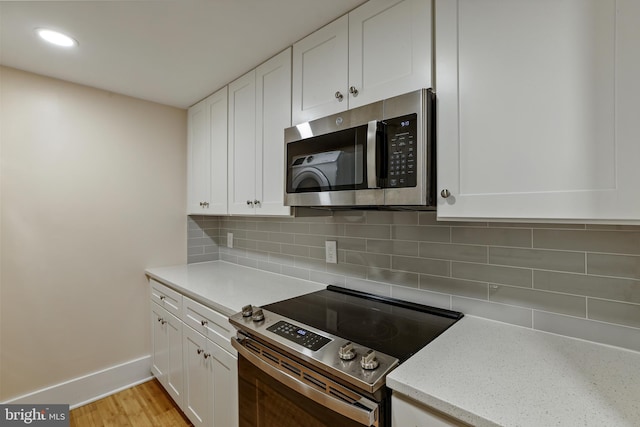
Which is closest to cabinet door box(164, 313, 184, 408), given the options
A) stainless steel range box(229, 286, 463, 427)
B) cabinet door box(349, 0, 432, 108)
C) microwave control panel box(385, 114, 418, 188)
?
stainless steel range box(229, 286, 463, 427)

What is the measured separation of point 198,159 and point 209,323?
4.57 feet

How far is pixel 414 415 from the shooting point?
31.8 inches

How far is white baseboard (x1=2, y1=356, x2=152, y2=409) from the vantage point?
199cm

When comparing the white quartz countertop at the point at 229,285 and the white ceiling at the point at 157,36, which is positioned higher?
the white ceiling at the point at 157,36

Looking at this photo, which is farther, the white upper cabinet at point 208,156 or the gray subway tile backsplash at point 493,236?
the white upper cabinet at point 208,156

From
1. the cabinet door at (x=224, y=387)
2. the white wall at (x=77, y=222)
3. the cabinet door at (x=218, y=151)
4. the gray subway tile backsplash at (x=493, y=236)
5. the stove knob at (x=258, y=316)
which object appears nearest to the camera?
the gray subway tile backsplash at (x=493, y=236)

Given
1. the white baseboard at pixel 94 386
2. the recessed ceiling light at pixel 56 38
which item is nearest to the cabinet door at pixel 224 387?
the white baseboard at pixel 94 386

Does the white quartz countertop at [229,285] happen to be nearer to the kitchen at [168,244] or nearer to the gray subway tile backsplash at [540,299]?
the kitchen at [168,244]

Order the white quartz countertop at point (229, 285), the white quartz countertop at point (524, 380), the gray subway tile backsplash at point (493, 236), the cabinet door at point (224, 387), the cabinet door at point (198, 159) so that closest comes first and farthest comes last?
the white quartz countertop at point (524, 380) → the gray subway tile backsplash at point (493, 236) → the cabinet door at point (224, 387) → the white quartz countertop at point (229, 285) → the cabinet door at point (198, 159)

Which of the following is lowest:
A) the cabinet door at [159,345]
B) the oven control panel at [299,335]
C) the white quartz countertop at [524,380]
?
the cabinet door at [159,345]

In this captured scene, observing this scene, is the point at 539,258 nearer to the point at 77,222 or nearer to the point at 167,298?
the point at 167,298

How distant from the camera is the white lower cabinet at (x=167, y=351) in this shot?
196cm

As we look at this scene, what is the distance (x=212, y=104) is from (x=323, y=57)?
1184 mm

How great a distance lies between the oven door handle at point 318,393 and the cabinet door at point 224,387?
258 millimetres
